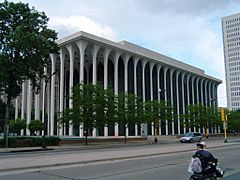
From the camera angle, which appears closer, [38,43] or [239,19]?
[38,43]

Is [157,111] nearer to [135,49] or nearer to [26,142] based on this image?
[26,142]

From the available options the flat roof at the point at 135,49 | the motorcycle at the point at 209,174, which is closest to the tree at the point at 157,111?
the flat roof at the point at 135,49

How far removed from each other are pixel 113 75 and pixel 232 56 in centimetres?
10949

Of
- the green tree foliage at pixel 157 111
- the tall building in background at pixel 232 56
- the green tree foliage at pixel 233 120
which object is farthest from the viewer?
the tall building in background at pixel 232 56

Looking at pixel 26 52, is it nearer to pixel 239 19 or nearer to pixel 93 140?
pixel 93 140

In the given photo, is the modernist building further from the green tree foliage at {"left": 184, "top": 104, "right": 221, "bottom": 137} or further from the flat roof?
the green tree foliage at {"left": 184, "top": 104, "right": 221, "bottom": 137}

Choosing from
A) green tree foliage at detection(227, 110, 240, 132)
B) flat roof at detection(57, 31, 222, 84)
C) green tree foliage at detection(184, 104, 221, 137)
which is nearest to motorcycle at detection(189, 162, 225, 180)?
flat roof at detection(57, 31, 222, 84)

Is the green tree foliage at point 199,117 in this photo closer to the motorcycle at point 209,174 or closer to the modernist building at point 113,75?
the modernist building at point 113,75

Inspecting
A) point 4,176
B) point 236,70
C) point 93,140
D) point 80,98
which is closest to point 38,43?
point 80,98

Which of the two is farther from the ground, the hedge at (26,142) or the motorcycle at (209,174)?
the motorcycle at (209,174)

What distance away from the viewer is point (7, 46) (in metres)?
33.3

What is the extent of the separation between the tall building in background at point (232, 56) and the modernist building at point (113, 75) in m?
74.9

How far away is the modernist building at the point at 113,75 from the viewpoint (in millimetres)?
61688

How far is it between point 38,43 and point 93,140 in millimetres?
17097
